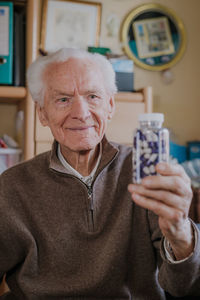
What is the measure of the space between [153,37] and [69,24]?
64cm

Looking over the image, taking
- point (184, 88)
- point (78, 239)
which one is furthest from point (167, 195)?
point (184, 88)

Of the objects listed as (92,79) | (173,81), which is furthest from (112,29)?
(92,79)

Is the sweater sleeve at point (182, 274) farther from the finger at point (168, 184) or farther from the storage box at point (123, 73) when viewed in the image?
the storage box at point (123, 73)

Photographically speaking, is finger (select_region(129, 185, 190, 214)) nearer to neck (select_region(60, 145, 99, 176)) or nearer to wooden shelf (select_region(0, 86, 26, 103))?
neck (select_region(60, 145, 99, 176))

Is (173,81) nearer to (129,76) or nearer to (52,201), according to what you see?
(129,76)

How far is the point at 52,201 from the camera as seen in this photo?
1.24 metres

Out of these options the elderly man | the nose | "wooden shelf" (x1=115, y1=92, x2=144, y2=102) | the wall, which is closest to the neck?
the elderly man

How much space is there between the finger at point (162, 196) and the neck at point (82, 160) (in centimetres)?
51

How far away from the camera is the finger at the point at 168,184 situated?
0.78 m

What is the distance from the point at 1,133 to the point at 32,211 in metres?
1.44

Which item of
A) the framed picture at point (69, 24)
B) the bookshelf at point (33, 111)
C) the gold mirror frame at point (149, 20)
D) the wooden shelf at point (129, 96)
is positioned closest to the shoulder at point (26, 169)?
the bookshelf at point (33, 111)

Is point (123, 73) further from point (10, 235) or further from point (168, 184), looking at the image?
point (168, 184)

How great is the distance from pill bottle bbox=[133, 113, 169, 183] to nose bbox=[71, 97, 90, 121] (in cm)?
45

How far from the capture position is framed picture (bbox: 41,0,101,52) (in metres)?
2.63
